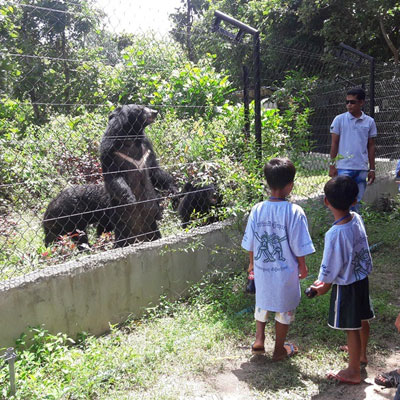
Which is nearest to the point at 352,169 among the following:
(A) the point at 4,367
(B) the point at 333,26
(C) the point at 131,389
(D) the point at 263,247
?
(D) the point at 263,247

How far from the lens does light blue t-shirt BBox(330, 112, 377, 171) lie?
468cm

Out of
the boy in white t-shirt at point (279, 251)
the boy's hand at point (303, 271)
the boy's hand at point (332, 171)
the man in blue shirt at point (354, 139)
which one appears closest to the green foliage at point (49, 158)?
the boy's hand at point (332, 171)

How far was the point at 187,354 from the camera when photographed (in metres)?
2.97

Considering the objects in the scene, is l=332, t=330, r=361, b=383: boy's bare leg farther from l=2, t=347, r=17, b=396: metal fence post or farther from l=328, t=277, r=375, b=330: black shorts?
l=2, t=347, r=17, b=396: metal fence post

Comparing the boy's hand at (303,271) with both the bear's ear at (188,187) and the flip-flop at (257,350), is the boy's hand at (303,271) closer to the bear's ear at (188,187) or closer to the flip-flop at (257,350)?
the flip-flop at (257,350)

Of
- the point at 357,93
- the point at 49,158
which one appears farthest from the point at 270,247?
the point at 49,158

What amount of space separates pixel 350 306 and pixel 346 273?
207mm

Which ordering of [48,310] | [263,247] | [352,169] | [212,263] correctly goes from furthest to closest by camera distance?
[352,169]
[212,263]
[48,310]
[263,247]

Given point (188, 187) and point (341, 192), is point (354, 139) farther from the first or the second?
point (341, 192)

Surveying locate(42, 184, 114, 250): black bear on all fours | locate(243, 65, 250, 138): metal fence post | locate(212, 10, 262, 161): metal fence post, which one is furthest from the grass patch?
locate(243, 65, 250, 138): metal fence post

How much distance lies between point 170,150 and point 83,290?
3143mm

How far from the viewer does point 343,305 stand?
8.72ft

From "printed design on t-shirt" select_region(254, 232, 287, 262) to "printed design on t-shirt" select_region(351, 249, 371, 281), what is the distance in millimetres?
447

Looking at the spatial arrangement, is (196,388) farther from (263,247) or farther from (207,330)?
(263,247)
